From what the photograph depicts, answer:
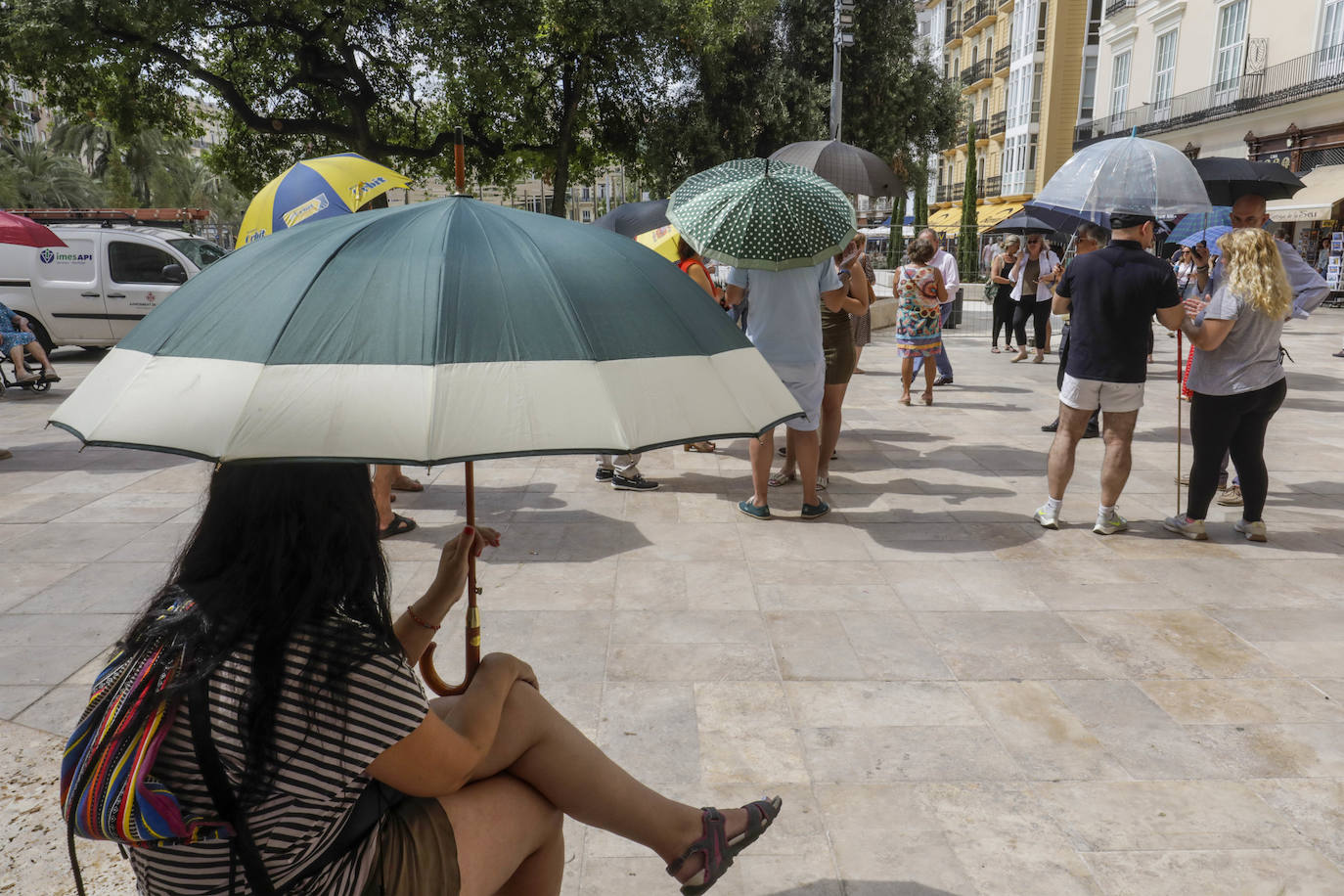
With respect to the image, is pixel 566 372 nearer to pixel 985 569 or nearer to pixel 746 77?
pixel 985 569

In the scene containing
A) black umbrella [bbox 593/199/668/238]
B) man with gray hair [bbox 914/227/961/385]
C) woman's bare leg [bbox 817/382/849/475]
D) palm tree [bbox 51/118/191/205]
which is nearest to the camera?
woman's bare leg [bbox 817/382/849/475]

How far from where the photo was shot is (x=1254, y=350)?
207 inches

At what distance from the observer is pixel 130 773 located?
4.95ft

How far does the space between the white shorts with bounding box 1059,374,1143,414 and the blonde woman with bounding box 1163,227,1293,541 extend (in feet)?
1.31

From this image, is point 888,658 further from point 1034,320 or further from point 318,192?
point 1034,320

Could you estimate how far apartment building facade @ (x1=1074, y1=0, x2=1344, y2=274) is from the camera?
23.7 m

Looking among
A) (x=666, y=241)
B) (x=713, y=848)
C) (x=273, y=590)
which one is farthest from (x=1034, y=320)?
(x=273, y=590)

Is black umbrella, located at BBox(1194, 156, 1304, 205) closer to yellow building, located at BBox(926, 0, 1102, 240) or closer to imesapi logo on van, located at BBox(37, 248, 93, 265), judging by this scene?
imesapi logo on van, located at BBox(37, 248, 93, 265)

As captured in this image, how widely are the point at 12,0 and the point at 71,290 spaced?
6.55 meters

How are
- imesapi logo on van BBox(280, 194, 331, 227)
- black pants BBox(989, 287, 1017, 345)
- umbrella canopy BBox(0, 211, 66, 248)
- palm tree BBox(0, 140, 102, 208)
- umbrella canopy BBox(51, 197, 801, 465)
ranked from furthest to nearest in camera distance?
palm tree BBox(0, 140, 102, 208) → black pants BBox(989, 287, 1017, 345) → umbrella canopy BBox(0, 211, 66, 248) → imesapi logo on van BBox(280, 194, 331, 227) → umbrella canopy BBox(51, 197, 801, 465)

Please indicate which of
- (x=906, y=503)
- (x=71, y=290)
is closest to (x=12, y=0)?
(x=71, y=290)

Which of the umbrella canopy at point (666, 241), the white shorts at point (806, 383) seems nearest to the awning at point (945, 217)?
the umbrella canopy at point (666, 241)

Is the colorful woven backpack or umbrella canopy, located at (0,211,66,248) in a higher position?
umbrella canopy, located at (0,211,66,248)

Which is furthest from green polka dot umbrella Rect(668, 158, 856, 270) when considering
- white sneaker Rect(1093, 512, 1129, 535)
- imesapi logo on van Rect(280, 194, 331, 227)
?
white sneaker Rect(1093, 512, 1129, 535)
